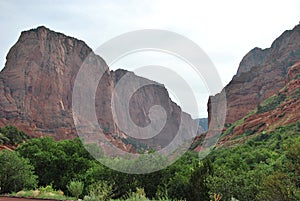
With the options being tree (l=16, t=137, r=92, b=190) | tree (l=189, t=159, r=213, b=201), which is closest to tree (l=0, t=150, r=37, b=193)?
tree (l=16, t=137, r=92, b=190)

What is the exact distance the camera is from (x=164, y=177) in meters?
28.0

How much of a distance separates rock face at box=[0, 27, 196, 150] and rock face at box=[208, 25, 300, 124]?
66.8ft

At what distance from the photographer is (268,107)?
279 ft

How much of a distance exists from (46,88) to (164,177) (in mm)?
104346

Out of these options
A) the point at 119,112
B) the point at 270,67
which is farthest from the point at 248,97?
the point at 119,112

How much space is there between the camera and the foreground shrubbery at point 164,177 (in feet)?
47.5

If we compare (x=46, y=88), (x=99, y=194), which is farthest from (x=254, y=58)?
(x=99, y=194)

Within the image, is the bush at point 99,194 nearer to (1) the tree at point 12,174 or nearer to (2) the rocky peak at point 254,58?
(1) the tree at point 12,174

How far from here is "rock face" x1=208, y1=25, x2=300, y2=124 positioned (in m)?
120

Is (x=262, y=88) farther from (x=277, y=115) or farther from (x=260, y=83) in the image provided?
(x=277, y=115)

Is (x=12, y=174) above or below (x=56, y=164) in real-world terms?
below

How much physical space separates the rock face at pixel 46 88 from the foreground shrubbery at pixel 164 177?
6716 cm

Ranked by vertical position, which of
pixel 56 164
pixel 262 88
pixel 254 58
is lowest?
pixel 56 164

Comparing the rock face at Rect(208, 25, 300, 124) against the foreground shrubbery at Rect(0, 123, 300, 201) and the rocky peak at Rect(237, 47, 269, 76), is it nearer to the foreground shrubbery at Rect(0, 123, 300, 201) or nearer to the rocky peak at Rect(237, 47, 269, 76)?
the rocky peak at Rect(237, 47, 269, 76)
